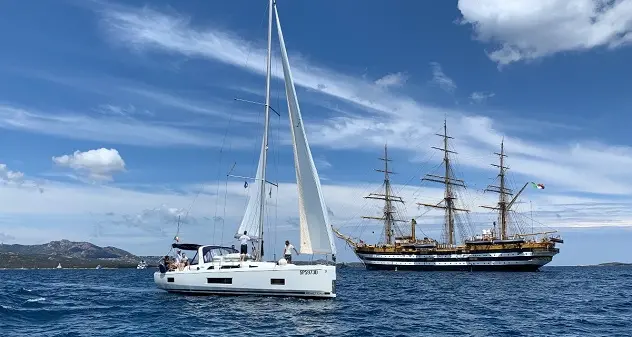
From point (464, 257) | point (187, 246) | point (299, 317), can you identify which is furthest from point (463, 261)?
point (299, 317)

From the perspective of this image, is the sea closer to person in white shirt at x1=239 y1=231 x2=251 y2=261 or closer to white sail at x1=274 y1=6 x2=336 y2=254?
person in white shirt at x1=239 y1=231 x2=251 y2=261

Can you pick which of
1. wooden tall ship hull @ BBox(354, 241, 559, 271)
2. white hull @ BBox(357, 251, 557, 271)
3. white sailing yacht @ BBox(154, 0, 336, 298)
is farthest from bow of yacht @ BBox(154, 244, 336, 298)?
white hull @ BBox(357, 251, 557, 271)

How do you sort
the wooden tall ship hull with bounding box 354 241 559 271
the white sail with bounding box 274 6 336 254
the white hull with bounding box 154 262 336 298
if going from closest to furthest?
the white hull with bounding box 154 262 336 298, the white sail with bounding box 274 6 336 254, the wooden tall ship hull with bounding box 354 241 559 271

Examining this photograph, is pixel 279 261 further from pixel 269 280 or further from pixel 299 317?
pixel 299 317

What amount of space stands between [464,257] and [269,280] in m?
90.1

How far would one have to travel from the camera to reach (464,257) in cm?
11200

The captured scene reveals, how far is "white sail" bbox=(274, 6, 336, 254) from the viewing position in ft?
101

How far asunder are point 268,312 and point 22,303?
1740 cm

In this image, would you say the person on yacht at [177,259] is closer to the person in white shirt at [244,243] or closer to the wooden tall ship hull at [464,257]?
the person in white shirt at [244,243]

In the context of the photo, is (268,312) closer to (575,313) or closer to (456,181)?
(575,313)

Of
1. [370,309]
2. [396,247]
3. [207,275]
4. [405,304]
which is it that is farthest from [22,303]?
[396,247]

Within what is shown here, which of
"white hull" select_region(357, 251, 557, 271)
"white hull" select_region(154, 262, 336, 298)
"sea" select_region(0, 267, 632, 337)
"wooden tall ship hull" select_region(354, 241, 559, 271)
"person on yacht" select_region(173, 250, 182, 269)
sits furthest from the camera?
"white hull" select_region(357, 251, 557, 271)

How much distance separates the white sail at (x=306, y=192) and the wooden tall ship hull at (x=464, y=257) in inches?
3354

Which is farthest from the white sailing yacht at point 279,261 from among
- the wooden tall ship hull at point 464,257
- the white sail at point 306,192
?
the wooden tall ship hull at point 464,257
